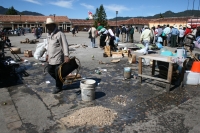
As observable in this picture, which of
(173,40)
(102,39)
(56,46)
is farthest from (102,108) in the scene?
(173,40)

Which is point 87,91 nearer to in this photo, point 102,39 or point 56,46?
point 56,46

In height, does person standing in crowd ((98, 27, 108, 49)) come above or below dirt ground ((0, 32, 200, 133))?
above

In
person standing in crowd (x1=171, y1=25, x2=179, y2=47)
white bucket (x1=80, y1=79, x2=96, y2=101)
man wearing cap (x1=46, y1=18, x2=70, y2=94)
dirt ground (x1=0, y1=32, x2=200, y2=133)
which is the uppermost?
person standing in crowd (x1=171, y1=25, x2=179, y2=47)

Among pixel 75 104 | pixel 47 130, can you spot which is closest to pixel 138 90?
pixel 75 104

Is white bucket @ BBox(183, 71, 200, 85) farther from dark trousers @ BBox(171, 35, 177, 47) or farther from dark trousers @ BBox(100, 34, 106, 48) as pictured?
dark trousers @ BBox(171, 35, 177, 47)

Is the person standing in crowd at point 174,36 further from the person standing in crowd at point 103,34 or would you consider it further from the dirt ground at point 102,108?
the dirt ground at point 102,108

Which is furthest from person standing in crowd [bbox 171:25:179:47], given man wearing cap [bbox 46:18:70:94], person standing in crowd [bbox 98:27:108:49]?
man wearing cap [bbox 46:18:70:94]

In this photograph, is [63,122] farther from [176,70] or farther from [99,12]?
[99,12]

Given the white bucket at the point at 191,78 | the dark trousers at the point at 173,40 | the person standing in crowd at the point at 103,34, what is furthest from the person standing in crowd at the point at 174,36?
the white bucket at the point at 191,78

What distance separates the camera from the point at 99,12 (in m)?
73.6

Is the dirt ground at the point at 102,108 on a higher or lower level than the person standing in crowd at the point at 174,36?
lower

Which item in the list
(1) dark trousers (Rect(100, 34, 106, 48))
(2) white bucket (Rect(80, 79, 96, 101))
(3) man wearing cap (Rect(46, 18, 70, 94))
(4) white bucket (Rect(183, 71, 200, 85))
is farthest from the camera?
(1) dark trousers (Rect(100, 34, 106, 48))

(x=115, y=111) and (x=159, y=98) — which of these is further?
(x=159, y=98)

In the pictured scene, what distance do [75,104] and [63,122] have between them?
875 mm
